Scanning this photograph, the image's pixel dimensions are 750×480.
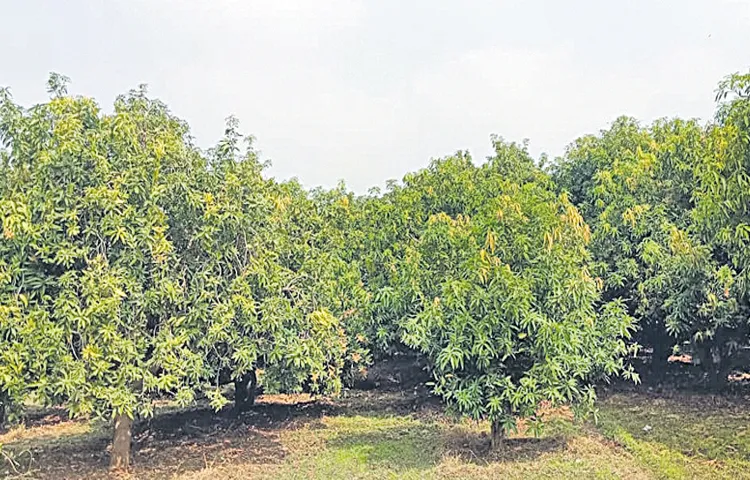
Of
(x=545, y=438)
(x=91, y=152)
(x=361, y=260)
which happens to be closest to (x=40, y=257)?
(x=91, y=152)

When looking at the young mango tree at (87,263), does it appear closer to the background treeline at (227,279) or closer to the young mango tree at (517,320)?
the background treeline at (227,279)

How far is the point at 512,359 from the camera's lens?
862 cm

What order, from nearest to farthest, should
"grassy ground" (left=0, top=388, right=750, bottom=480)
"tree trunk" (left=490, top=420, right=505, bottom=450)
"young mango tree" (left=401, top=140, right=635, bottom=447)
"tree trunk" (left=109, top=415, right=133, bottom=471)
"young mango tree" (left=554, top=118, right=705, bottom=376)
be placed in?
"young mango tree" (left=401, top=140, right=635, bottom=447) → "grassy ground" (left=0, top=388, right=750, bottom=480) → "tree trunk" (left=109, top=415, right=133, bottom=471) → "tree trunk" (left=490, top=420, right=505, bottom=450) → "young mango tree" (left=554, top=118, right=705, bottom=376)

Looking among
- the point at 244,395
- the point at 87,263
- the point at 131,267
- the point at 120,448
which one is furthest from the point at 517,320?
the point at 244,395

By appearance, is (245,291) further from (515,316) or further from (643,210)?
(643,210)

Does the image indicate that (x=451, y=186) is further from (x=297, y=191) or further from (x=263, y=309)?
(x=263, y=309)

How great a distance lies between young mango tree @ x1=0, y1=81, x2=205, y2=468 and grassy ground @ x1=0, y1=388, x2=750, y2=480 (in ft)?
6.34

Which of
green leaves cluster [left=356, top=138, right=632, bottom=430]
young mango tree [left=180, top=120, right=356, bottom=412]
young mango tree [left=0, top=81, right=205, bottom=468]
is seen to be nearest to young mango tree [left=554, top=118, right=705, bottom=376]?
green leaves cluster [left=356, top=138, right=632, bottom=430]

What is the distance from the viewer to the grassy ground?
834 cm

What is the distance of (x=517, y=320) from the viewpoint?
805 cm

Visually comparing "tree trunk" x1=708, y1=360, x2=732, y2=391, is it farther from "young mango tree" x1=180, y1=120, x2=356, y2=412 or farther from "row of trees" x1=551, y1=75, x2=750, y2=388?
"young mango tree" x1=180, y1=120, x2=356, y2=412

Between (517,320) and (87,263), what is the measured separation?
522 centimetres

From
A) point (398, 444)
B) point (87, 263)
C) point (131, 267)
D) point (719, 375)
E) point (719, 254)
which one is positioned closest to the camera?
point (87, 263)

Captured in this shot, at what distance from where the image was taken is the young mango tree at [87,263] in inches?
282
